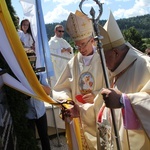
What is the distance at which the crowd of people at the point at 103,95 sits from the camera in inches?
79.0

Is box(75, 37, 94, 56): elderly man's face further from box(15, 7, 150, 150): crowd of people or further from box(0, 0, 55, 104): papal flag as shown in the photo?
box(0, 0, 55, 104): papal flag

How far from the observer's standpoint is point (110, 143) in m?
2.44

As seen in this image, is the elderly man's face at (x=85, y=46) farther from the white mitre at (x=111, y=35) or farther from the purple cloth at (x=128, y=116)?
the purple cloth at (x=128, y=116)

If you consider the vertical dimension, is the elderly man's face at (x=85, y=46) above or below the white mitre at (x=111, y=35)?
below

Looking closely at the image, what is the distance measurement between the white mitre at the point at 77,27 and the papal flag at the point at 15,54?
4.17 feet

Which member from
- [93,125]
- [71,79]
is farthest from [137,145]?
[71,79]

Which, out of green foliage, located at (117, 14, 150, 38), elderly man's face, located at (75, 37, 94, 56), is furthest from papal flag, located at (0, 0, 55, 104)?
green foliage, located at (117, 14, 150, 38)

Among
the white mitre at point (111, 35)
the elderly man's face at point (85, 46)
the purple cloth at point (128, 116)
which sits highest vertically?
the white mitre at point (111, 35)

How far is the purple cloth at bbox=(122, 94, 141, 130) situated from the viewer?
198 centimetres

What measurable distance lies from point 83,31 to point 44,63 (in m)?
1.35

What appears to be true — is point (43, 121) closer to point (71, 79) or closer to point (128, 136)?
point (71, 79)

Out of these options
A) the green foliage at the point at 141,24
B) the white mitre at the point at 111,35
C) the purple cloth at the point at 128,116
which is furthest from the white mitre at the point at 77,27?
the green foliage at the point at 141,24

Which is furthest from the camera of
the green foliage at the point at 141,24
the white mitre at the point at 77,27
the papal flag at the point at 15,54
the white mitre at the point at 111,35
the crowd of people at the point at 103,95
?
the green foliage at the point at 141,24

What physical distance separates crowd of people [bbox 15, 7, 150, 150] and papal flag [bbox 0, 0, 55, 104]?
1.71ft
